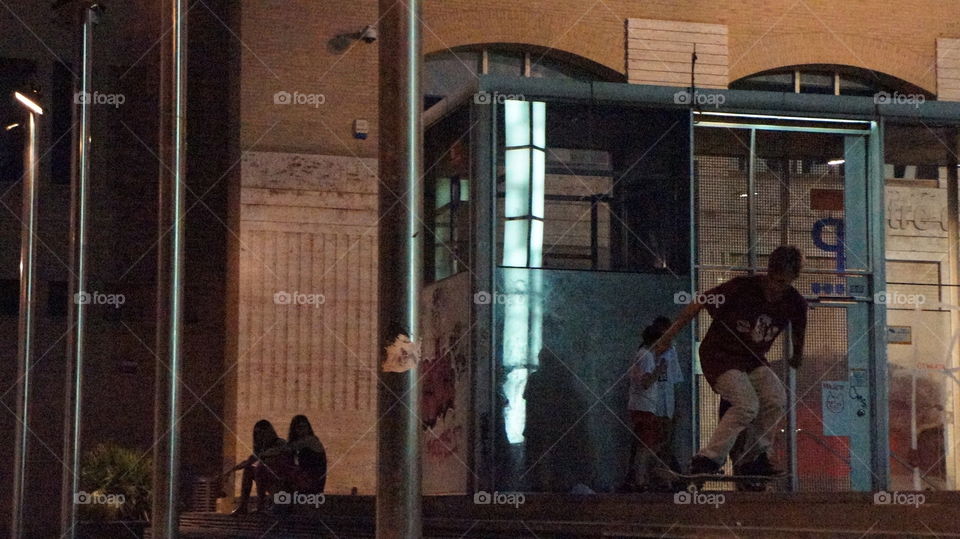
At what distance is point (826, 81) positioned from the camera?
21.9 metres

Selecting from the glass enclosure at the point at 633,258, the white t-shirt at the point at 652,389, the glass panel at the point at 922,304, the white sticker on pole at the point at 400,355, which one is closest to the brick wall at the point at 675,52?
the glass panel at the point at 922,304

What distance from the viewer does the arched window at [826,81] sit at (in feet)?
71.1

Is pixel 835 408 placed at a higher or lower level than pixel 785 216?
lower

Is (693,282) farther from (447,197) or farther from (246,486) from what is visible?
(246,486)

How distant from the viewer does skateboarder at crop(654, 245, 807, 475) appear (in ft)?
29.9

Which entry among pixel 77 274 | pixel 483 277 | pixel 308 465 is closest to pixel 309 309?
pixel 77 274

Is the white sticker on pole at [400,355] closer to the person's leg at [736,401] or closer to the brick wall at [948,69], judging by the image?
the person's leg at [736,401]

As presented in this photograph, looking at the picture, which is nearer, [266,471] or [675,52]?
[266,471]

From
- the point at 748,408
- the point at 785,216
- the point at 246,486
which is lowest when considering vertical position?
the point at 246,486

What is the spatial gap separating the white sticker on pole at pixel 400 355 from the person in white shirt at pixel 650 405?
458 cm

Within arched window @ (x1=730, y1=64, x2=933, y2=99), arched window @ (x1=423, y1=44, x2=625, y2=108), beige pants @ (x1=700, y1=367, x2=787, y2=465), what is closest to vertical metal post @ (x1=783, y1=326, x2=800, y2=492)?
beige pants @ (x1=700, y1=367, x2=787, y2=465)

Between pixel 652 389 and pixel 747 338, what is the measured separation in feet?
7.33

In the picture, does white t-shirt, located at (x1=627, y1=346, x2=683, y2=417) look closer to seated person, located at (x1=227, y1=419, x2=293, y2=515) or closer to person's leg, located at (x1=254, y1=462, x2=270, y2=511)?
seated person, located at (x1=227, y1=419, x2=293, y2=515)

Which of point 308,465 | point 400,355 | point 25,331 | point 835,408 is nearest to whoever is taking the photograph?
point 400,355
